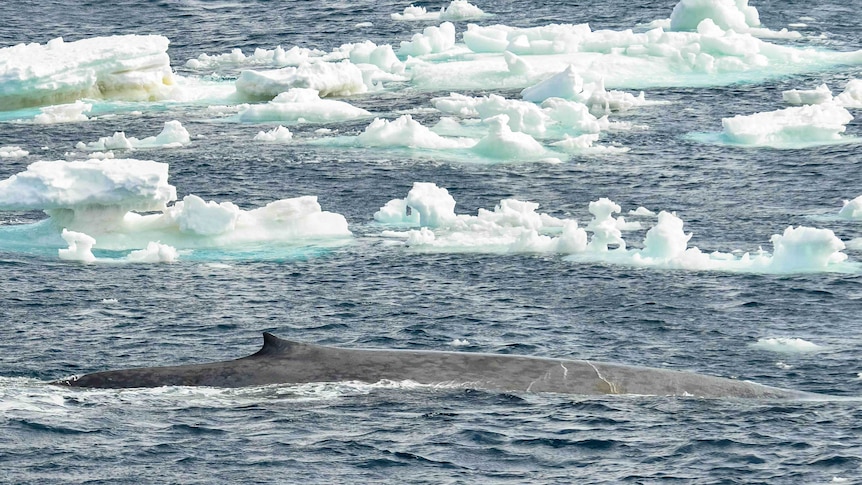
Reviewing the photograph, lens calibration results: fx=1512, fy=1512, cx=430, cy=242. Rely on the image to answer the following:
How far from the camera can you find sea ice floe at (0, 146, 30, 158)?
1496 inches

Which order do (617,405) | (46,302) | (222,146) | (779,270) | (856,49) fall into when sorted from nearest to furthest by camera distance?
(617,405), (46,302), (779,270), (222,146), (856,49)

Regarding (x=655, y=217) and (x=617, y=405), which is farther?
(x=655, y=217)

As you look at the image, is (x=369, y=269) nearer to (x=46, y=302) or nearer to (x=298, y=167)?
(x=46, y=302)

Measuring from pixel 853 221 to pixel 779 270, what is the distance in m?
4.67

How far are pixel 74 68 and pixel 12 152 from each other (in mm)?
5213

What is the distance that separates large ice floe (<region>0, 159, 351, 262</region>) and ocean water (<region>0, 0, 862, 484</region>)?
614mm

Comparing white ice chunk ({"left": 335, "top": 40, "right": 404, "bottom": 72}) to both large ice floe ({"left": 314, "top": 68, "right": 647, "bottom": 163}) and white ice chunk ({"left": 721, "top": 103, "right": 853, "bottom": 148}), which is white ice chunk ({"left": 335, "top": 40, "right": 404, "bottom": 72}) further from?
white ice chunk ({"left": 721, "top": 103, "right": 853, "bottom": 148})

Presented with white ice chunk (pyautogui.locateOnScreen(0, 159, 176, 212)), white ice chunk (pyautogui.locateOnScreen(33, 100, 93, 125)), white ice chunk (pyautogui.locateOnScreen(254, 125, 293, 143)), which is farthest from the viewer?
white ice chunk (pyautogui.locateOnScreen(33, 100, 93, 125))

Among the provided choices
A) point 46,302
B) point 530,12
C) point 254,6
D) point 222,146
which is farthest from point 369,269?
point 254,6

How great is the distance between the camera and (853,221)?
99.8 ft

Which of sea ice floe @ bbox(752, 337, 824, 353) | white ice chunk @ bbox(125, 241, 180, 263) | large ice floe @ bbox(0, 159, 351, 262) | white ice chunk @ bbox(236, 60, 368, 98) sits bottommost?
sea ice floe @ bbox(752, 337, 824, 353)

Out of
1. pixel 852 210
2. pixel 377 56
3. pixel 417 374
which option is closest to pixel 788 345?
pixel 417 374

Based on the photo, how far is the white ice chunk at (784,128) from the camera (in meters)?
38.0

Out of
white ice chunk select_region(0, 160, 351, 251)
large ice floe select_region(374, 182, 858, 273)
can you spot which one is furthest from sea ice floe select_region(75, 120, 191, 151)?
large ice floe select_region(374, 182, 858, 273)
